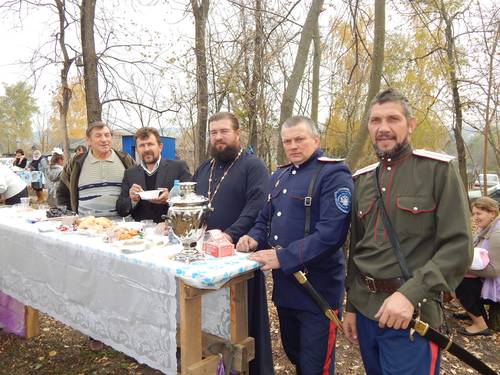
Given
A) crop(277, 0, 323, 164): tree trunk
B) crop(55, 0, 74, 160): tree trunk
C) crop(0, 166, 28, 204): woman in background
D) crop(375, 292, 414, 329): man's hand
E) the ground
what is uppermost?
crop(55, 0, 74, 160): tree trunk

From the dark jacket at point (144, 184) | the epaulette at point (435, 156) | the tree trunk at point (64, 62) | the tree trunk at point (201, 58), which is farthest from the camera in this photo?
the tree trunk at point (64, 62)

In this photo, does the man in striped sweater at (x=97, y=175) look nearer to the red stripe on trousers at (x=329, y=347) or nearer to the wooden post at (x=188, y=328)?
the wooden post at (x=188, y=328)

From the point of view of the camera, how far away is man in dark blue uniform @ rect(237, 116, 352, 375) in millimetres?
2053

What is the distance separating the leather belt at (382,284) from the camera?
5.56 feet

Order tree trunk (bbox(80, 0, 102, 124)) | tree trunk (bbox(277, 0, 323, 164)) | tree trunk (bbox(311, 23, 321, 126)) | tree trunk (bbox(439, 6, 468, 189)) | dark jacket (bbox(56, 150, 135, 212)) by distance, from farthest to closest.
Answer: tree trunk (bbox(439, 6, 468, 189)) → tree trunk (bbox(80, 0, 102, 124)) → tree trunk (bbox(311, 23, 321, 126)) → tree trunk (bbox(277, 0, 323, 164)) → dark jacket (bbox(56, 150, 135, 212))

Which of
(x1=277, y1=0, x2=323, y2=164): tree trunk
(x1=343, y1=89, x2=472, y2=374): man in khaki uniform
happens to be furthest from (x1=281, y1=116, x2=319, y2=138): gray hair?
(x1=277, y1=0, x2=323, y2=164): tree trunk

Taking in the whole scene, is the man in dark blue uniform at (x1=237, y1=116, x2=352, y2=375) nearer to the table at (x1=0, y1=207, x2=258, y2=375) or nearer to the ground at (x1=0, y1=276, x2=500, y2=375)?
the table at (x1=0, y1=207, x2=258, y2=375)

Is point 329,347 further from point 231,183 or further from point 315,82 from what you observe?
point 315,82

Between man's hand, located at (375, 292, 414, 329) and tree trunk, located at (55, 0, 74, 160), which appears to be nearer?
man's hand, located at (375, 292, 414, 329)

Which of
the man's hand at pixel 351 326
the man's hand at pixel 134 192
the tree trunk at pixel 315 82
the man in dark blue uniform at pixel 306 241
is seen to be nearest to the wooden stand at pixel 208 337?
the man in dark blue uniform at pixel 306 241

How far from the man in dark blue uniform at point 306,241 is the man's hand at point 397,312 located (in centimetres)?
49

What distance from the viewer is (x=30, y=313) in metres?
3.57

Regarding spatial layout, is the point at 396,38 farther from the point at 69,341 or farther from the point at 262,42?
the point at 69,341

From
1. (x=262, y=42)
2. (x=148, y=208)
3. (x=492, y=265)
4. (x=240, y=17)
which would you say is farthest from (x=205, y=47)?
(x=492, y=265)
